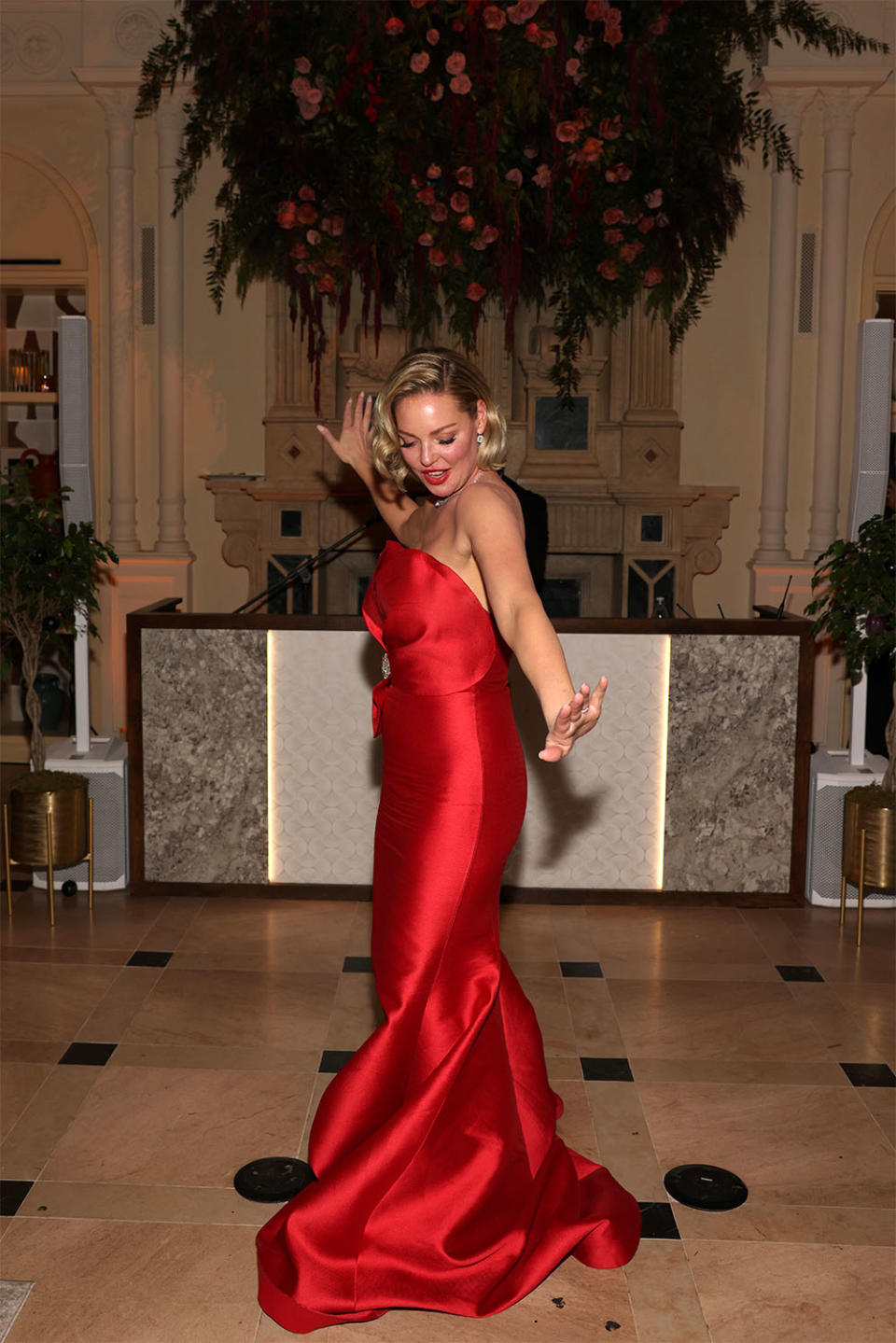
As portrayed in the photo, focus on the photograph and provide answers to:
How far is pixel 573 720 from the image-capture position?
2.06 metres

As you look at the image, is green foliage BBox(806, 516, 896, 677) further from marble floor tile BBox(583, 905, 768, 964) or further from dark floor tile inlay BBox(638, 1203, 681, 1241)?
dark floor tile inlay BBox(638, 1203, 681, 1241)

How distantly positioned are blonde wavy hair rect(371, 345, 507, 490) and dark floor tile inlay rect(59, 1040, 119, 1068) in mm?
1978

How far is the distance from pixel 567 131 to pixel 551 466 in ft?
5.60

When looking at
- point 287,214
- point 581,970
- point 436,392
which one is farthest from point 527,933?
point 287,214

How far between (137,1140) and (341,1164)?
0.83 m

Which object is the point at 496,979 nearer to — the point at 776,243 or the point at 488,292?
the point at 488,292

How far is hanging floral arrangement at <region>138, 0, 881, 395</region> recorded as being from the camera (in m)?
6.18

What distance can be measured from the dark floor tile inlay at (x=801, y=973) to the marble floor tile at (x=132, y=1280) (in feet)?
7.08

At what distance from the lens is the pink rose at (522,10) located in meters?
5.96

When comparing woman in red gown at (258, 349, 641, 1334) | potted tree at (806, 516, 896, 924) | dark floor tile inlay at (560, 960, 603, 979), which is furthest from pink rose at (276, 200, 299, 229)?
woman in red gown at (258, 349, 641, 1334)

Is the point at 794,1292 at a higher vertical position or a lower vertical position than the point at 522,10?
lower

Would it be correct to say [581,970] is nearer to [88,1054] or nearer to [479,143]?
[88,1054]

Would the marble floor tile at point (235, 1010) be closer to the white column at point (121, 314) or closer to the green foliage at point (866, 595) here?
the green foliage at point (866, 595)

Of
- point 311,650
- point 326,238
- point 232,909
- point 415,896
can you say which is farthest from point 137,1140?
point 326,238
